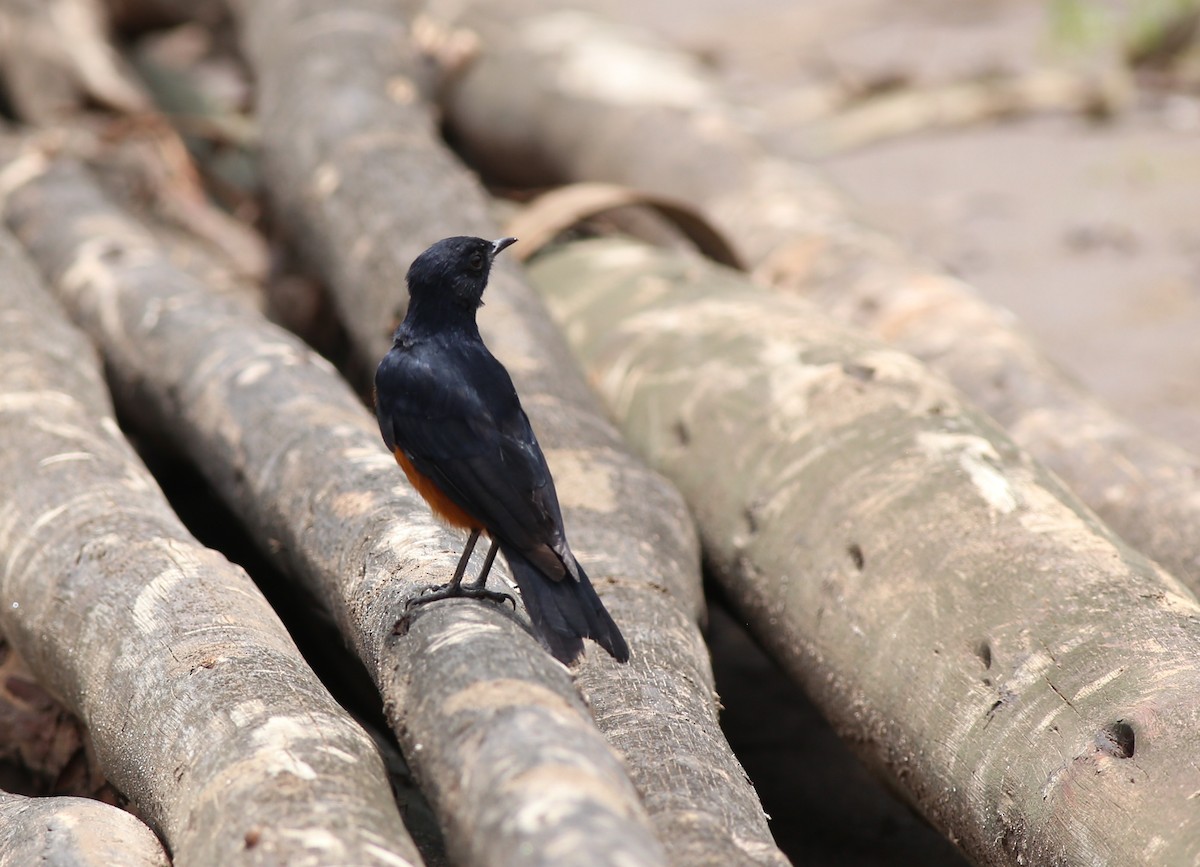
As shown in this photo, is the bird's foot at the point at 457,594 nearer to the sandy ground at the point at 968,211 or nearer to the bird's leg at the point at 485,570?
the bird's leg at the point at 485,570

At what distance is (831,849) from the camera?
11.6ft

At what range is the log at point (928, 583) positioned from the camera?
2453mm

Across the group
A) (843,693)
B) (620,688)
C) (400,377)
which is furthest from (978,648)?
(400,377)

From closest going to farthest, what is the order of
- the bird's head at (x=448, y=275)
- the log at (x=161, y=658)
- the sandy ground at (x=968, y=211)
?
the log at (x=161, y=658)
the bird's head at (x=448, y=275)
the sandy ground at (x=968, y=211)

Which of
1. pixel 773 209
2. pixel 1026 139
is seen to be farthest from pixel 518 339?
pixel 1026 139

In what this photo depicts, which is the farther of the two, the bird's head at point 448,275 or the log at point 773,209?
the log at point 773,209

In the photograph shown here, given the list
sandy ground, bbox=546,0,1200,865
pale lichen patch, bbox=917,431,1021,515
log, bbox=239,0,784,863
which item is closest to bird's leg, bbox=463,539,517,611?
log, bbox=239,0,784,863

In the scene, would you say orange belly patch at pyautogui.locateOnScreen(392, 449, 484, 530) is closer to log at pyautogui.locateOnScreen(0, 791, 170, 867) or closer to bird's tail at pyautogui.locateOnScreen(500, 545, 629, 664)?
bird's tail at pyautogui.locateOnScreen(500, 545, 629, 664)

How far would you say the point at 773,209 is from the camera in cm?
508

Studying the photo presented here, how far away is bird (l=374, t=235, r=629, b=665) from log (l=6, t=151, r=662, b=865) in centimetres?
9

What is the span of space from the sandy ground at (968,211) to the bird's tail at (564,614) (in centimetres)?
148

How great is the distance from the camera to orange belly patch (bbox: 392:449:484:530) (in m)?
2.46

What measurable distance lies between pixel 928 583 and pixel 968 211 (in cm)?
495

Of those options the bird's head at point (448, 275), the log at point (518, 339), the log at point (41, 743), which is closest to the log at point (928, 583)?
the log at point (518, 339)
